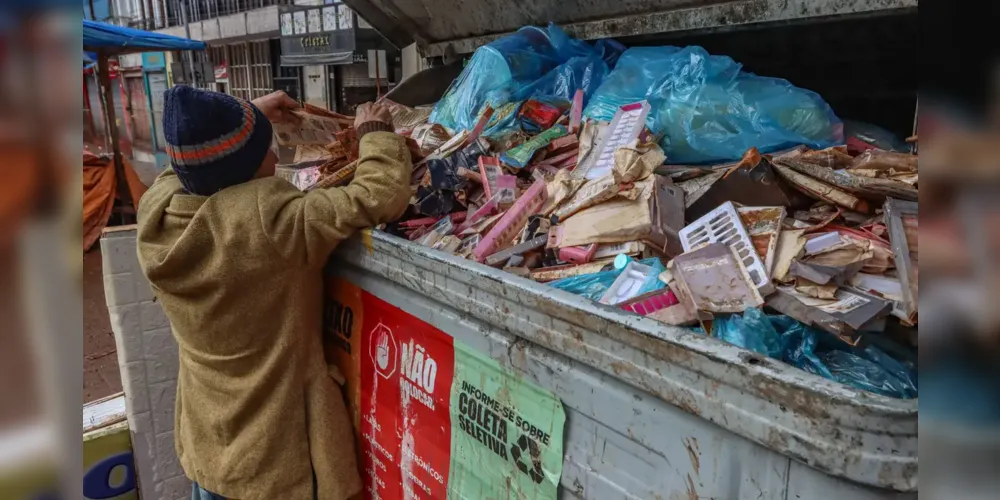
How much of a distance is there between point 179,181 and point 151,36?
29.0 feet

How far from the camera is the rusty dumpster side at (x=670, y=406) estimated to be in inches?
33.3

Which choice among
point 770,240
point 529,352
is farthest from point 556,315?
point 770,240

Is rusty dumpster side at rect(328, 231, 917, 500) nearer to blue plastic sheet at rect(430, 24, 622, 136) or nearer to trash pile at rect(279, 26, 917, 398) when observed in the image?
trash pile at rect(279, 26, 917, 398)

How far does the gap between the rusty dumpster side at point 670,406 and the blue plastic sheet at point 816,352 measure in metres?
0.18

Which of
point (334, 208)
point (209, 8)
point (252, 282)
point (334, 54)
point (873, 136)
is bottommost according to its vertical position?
point (252, 282)

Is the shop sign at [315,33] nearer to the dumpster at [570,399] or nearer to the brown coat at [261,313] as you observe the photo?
the brown coat at [261,313]

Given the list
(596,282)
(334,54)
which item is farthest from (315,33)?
(596,282)

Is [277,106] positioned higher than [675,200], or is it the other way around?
[277,106]

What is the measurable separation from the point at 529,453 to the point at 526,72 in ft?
6.70

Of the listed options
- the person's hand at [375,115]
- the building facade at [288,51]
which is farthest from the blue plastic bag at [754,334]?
the building facade at [288,51]

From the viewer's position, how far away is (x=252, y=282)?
6.03 feet

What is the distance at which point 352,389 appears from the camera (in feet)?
6.73

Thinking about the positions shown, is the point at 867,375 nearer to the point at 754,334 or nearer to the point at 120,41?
the point at 754,334

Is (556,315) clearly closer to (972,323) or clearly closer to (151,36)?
(972,323)
